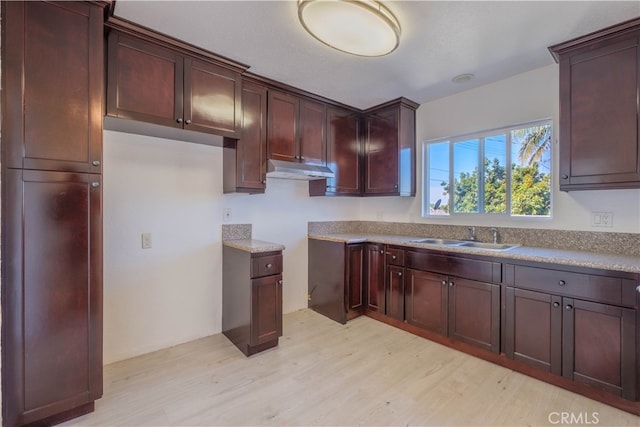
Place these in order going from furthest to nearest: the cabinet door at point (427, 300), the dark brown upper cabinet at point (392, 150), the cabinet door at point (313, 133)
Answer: the dark brown upper cabinet at point (392, 150), the cabinet door at point (313, 133), the cabinet door at point (427, 300)

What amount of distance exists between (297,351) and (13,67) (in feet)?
8.27

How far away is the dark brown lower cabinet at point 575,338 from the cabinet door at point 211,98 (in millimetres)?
2542

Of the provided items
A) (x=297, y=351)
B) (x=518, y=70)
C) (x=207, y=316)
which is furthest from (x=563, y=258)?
(x=207, y=316)

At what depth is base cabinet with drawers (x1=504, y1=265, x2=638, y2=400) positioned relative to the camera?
1.73 meters

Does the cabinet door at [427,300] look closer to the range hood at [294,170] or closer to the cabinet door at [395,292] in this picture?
the cabinet door at [395,292]

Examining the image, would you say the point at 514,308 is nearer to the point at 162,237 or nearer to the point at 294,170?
the point at 294,170

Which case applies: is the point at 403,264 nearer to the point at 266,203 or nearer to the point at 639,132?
the point at 266,203

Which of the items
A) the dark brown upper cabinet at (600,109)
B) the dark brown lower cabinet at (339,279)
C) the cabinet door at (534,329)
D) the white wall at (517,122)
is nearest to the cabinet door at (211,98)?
the dark brown lower cabinet at (339,279)

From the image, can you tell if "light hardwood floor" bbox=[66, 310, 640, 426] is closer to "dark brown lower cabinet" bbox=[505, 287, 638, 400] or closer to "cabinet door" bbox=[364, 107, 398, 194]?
"dark brown lower cabinet" bbox=[505, 287, 638, 400]

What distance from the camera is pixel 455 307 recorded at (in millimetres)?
2490

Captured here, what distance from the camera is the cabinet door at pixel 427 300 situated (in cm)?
257

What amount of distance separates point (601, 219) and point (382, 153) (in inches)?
77.9

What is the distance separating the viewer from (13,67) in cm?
148

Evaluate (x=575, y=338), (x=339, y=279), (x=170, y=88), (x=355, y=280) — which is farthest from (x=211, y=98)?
(x=575, y=338)
